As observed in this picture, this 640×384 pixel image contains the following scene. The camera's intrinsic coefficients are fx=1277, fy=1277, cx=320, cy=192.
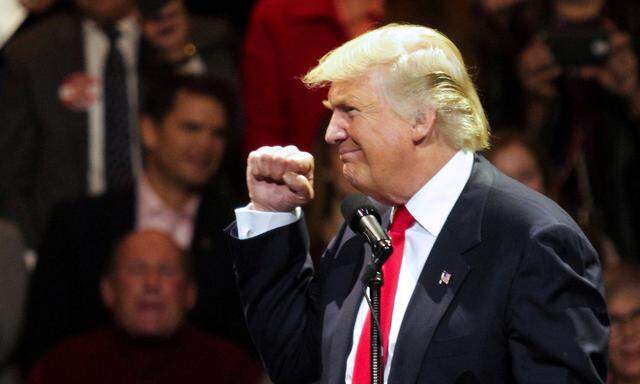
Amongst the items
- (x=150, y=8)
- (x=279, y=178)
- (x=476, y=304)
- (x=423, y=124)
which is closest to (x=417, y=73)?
(x=423, y=124)

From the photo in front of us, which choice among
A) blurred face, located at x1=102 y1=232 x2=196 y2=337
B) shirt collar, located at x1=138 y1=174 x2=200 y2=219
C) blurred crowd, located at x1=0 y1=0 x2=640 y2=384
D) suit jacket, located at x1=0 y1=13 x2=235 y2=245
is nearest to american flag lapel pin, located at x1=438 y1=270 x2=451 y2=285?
blurred crowd, located at x1=0 y1=0 x2=640 y2=384

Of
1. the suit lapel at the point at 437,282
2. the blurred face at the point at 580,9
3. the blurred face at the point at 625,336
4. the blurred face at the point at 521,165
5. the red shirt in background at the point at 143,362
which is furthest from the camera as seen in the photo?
the blurred face at the point at 580,9

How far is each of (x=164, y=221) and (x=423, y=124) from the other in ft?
8.19

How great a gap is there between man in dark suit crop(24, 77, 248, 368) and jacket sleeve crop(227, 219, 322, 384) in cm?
208

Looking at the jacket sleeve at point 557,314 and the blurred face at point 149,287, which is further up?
the jacket sleeve at point 557,314

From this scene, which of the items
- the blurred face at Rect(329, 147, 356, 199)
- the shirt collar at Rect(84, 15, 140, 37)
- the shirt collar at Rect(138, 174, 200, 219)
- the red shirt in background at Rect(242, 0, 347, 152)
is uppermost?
the shirt collar at Rect(84, 15, 140, 37)

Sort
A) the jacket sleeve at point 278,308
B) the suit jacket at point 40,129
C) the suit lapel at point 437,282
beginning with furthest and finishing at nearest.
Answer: the suit jacket at point 40,129 → the jacket sleeve at point 278,308 → the suit lapel at point 437,282

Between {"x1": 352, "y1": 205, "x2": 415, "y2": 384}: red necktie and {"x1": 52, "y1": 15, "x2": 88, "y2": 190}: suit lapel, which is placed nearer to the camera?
{"x1": 352, "y1": 205, "x2": 415, "y2": 384}: red necktie

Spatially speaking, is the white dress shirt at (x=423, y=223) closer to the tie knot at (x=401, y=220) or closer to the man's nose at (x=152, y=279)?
the tie knot at (x=401, y=220)

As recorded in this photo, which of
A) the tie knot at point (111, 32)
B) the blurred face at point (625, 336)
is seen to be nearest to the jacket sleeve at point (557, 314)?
the blurred face at point (625, 336)

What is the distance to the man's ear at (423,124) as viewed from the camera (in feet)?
7.54

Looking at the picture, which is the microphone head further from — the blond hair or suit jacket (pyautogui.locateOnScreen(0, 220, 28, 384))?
suit jacket (pyautogui.locateOnScreen(0, 220, 28, 384))

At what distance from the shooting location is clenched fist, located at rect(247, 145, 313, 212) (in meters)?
2.32

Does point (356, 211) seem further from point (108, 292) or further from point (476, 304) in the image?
point (108, 292)
